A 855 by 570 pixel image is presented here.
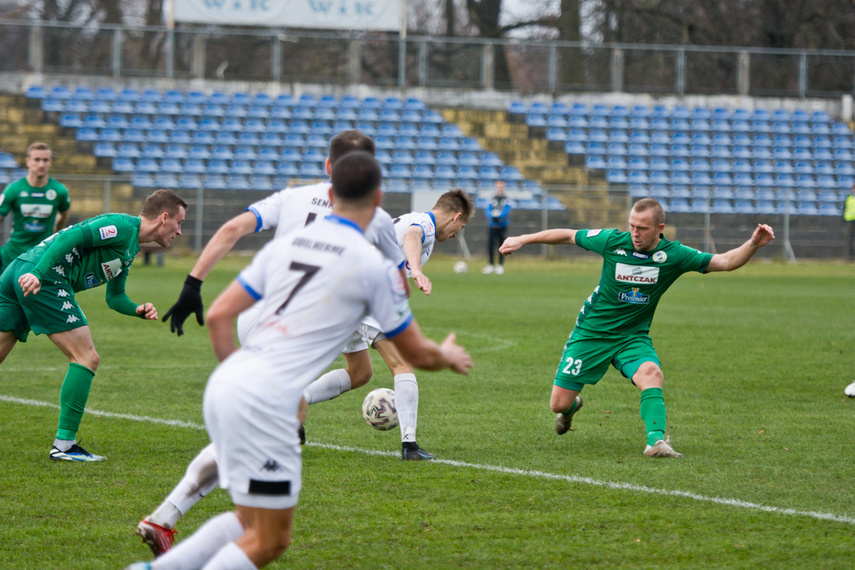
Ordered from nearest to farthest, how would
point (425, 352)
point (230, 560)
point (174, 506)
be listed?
point (230, 560) < point (425, 352) < point (174, 506)

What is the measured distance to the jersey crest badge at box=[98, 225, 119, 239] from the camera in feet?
19.0

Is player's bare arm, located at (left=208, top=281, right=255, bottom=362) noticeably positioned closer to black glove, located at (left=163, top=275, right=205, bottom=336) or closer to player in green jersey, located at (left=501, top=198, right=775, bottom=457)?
black glove, located at (left=163, top=275, right=205, bottom=336)

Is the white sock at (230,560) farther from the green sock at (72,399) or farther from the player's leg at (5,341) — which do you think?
the player's leg at (5,341)

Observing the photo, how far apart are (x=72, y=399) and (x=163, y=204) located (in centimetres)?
145

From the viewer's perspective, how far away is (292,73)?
33.0 m

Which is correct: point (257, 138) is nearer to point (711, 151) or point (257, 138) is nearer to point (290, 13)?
point (290, 13)

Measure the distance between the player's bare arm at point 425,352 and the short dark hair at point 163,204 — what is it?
2.72 metres

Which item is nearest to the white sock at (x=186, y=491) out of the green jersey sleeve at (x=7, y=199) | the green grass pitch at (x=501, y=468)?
the green grass pitch at (x=501, y=468)

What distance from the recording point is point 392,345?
6488 mm

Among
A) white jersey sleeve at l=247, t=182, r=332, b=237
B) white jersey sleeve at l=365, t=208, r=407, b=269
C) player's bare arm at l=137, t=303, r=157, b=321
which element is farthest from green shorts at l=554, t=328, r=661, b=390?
player's bare arm at l=137, t=303, r=157, b=321

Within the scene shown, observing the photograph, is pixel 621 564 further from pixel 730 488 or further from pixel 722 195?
pixel 722 195

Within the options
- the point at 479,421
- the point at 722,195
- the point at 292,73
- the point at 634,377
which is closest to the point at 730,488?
the point at 634,377

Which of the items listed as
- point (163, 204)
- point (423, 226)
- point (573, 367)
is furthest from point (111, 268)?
point (573, 367)

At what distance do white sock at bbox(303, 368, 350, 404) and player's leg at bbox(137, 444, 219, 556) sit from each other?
2.40 metres
